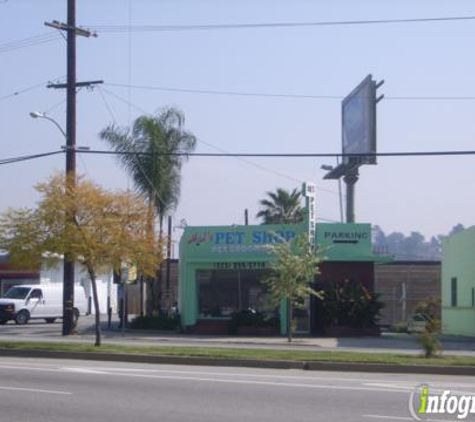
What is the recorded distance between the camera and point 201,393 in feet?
52.5

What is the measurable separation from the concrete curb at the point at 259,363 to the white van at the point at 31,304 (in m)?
22.7

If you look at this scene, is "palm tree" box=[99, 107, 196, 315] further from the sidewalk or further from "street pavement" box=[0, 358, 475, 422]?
"street pavement" box=[0, 358, 475, 422]

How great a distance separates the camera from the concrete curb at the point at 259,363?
20578 mm

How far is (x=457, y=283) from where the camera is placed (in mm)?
43250

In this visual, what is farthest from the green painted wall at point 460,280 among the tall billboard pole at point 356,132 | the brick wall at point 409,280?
the brick wall at point 409,280

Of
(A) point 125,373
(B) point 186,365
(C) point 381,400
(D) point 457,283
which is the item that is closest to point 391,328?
(D) point 457,283

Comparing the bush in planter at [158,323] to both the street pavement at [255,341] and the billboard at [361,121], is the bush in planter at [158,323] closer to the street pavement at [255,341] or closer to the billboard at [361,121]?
the street pavement at [255,341]

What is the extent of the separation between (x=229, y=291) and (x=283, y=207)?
22.4 metres

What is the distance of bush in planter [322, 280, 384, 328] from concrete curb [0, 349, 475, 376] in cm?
1532

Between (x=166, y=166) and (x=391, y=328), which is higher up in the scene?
(x=166, y=166)

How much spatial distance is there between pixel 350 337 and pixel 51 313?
1859 centimetres

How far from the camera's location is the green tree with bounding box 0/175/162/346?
2647 centimetres

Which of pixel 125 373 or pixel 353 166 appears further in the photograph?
pixel 353 166

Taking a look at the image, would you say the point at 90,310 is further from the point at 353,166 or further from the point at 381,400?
the point at 381,400
